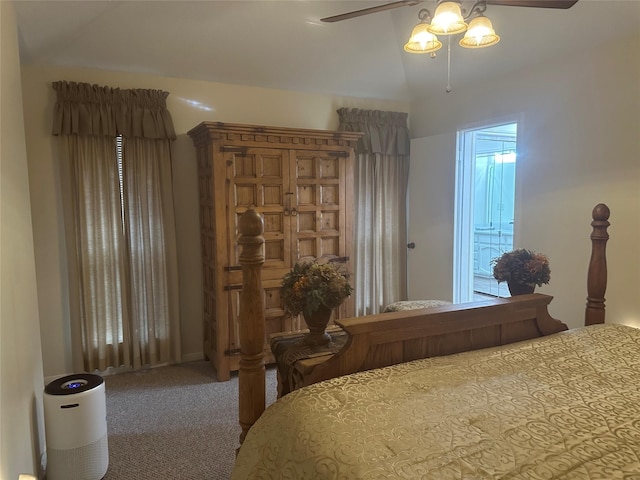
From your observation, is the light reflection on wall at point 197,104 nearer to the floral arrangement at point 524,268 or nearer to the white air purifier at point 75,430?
the white air purifier at point 75,430

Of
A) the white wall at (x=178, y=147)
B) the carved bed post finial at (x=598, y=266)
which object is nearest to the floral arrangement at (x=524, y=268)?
the carved bed post finial at (x=598, y=266)

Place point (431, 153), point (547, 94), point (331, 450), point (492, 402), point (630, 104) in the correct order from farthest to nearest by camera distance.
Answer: point (431, 153) < point (547, 94) < point (630, 104) < point (492, 402) < point (331, 450)

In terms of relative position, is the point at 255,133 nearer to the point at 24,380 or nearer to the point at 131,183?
the point at 131,183

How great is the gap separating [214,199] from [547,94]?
8.48 feet

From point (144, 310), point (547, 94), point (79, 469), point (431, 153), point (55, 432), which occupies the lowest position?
point (79, 469)

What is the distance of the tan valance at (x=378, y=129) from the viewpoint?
423cm

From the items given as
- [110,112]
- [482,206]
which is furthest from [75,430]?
[482,206]

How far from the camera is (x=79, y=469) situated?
2.19 meters

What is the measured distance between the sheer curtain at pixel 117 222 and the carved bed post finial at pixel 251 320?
220 cm

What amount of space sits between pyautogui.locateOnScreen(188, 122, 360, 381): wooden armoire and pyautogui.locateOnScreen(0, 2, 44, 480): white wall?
127 centimetres

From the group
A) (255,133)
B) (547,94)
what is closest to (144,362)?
(255,133)

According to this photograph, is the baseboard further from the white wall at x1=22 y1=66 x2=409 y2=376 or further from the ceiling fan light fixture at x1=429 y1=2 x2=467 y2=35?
Result: the ceiling fan light fixture at x1=429 y1=2 x2=467 y2=35

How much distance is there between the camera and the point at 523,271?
217 centimetres

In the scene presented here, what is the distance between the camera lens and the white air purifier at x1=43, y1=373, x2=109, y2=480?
212 cm
